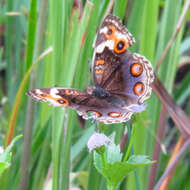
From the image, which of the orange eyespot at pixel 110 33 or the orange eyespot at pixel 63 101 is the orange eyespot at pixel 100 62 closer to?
the orange eyespot at pixel 110 33

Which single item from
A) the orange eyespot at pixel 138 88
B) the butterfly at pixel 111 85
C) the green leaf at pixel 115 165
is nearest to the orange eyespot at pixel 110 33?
the butterfly at pixel 111 85

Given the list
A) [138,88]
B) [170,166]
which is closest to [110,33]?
[138,88]

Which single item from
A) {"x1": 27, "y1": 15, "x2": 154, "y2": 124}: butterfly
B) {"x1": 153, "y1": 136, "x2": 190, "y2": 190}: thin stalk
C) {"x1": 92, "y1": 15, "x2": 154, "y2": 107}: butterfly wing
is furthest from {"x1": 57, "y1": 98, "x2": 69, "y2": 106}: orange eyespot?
{"x1": 153, "y1": 136, "x2": 190, "y2": 190}: thin stalk

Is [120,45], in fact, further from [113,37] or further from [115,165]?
[115,165]

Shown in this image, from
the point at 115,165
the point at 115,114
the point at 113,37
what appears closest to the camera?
Result: the point at 115,165

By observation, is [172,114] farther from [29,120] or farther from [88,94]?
[29,120]

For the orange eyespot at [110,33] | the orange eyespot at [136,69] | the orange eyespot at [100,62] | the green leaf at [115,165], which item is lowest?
the green leaf at [115,165]
